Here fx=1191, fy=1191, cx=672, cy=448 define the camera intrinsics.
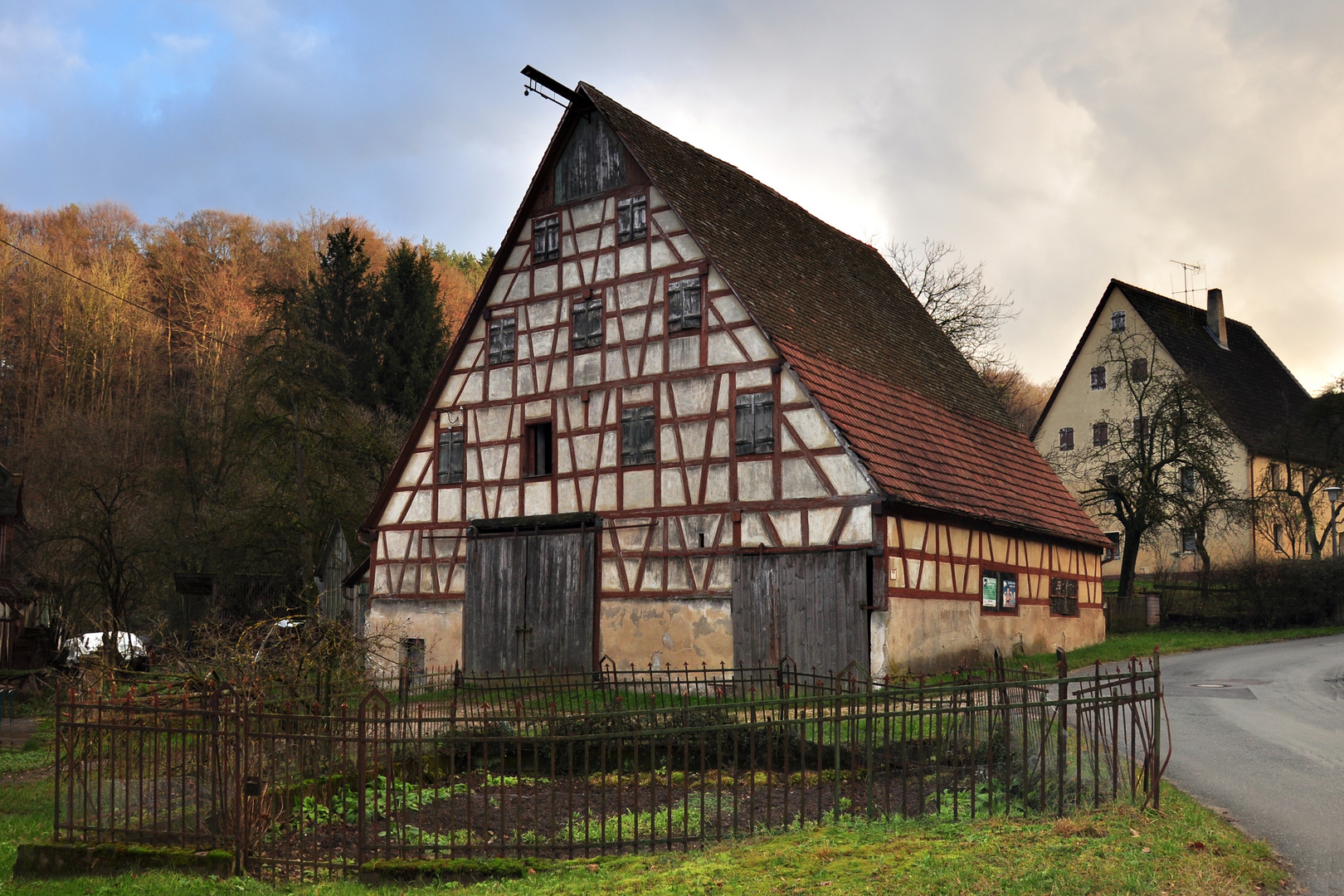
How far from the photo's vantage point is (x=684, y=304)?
888 inches

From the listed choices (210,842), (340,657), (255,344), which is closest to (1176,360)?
(255,344)

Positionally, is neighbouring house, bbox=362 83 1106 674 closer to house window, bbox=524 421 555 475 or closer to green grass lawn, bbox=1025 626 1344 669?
house window, bbox=524 421 555 475

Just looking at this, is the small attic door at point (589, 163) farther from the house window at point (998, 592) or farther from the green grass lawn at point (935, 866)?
the green grass lawn at point (935, 866)

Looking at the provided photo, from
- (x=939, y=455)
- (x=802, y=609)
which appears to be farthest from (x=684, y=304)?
(x=802, y=609)

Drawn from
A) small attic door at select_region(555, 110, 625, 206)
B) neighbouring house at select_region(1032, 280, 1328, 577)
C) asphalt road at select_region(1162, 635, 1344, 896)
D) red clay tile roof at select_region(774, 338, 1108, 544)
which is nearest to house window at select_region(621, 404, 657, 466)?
red clay tile roof at select_region(774, 338, 1108, 544)

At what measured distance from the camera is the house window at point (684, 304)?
2241cm

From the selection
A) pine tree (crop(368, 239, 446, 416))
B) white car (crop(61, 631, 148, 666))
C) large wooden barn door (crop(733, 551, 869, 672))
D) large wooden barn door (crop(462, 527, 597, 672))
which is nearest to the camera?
large wooden barn door (crop(733, 551, 869, 672))

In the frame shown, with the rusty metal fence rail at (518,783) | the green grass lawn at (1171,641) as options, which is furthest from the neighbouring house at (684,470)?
the rusty metal fence rail at (518,783)

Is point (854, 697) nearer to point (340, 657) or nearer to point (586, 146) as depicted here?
point (340, 657)

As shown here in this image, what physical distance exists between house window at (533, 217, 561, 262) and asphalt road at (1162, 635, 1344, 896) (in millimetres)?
14398

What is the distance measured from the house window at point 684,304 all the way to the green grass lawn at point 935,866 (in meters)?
14.0

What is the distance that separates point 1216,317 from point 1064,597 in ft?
99.6

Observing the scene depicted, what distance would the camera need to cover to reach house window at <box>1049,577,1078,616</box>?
27.0m

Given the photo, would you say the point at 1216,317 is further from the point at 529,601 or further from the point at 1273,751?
the point at 1273,751
